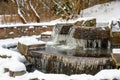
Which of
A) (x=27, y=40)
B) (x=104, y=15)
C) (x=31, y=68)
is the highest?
(x=104, y=15)

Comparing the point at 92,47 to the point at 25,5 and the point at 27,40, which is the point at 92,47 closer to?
the point at 27,40

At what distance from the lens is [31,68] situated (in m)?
7.62

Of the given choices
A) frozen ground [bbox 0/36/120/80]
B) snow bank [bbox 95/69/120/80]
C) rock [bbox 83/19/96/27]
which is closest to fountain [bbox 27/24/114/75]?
rock [bbox 83/19/96/27]

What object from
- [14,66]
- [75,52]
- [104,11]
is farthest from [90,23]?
[104,11]

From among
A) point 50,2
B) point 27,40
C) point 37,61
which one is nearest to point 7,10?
point 50,2

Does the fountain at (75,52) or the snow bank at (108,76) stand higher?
the fountain at (75,52)

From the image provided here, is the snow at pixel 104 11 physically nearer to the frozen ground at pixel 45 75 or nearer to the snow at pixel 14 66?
the frozen ground at pixel 45 75

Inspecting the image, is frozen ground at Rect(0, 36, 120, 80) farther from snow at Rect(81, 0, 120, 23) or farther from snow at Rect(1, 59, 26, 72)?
snow at Rect(81, 0, 120, 23)

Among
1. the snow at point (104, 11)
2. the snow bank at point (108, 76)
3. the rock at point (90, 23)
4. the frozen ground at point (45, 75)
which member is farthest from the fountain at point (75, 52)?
the snow at point (104, 11)

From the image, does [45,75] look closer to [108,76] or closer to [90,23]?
[108,76]

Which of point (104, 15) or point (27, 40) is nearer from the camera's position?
point (27, 40)

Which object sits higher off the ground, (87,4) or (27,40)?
(87,4)

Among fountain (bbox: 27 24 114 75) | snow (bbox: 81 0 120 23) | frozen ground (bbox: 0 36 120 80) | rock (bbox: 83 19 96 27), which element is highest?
snow (bbox: 81 0 120 23)

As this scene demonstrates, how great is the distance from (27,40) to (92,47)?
1783 mm
